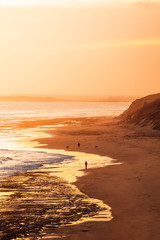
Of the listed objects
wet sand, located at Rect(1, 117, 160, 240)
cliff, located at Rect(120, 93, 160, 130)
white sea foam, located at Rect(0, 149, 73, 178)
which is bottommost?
wet sand, located at Rect(1, 117, 160, 240)

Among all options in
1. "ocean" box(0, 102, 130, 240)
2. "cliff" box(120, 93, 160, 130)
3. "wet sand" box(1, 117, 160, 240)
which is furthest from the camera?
"cliff" box(120, 93, 160, 130)

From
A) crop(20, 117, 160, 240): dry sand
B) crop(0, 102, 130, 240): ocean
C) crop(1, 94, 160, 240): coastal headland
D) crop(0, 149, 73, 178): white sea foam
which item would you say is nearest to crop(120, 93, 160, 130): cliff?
crop(20, 117, 160, 240): dry sand

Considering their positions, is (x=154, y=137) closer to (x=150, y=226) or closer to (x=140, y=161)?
(x=140, y=161)

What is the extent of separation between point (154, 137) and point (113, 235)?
133ft

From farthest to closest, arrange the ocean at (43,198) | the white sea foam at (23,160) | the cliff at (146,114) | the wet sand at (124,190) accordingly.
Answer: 1. the cliff at (146,114)
2. the white sea foam at (23,160)
3. the ocean at (43,198)
4. the wet sand at (124,190)

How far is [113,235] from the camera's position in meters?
18.0

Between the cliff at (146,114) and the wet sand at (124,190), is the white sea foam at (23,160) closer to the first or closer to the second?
the wet sand at (124,190)

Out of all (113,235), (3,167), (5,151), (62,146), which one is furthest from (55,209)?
(62,146)

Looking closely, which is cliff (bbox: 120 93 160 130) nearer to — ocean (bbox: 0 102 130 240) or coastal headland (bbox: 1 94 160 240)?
coastal headland (bbox: 1 94 160 240)

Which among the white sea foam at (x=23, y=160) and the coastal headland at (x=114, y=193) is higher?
the white sea foam at (x=23, y=160)

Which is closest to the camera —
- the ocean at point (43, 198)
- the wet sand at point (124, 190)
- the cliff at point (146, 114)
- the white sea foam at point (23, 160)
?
the wet sand at point (124, 190)

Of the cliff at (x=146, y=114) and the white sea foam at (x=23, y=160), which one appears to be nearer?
the white sea foam at (x=23, y=160)

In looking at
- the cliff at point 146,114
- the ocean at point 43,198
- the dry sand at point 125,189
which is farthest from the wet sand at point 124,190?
the cliff at point 146,114

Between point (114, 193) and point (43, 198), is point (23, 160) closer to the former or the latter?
point (43, 198)
